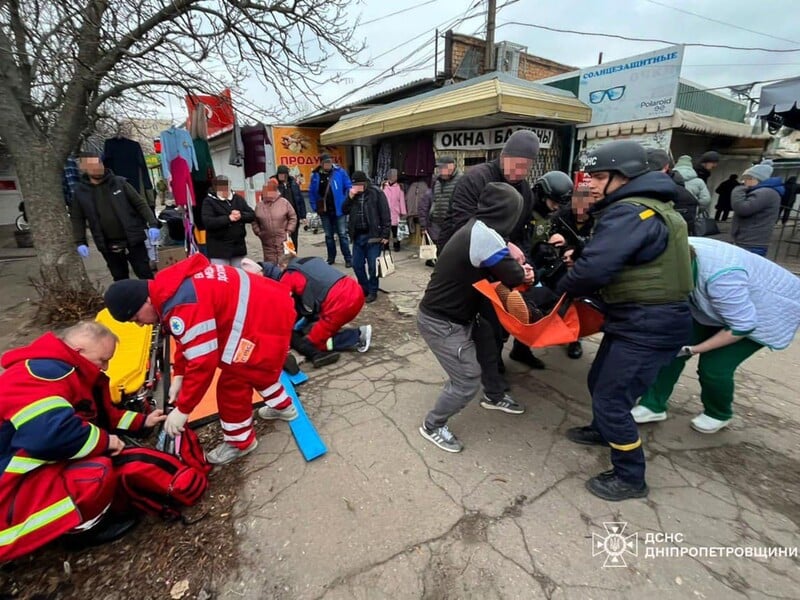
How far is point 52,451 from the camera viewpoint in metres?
1.63

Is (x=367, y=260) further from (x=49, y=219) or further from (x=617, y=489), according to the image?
(x=617, y=489)

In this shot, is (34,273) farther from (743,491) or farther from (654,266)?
(743,491)

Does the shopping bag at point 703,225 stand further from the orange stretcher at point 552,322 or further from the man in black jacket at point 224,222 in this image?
the man in black jacket at point 224,222

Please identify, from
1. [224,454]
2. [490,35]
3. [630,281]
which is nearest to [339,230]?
[224,454]

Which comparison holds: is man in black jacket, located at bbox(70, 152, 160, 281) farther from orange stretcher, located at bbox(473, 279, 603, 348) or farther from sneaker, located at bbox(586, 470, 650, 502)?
sneaker, located at bbox(586, 470, 650, 502)

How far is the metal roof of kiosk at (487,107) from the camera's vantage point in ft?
21.0

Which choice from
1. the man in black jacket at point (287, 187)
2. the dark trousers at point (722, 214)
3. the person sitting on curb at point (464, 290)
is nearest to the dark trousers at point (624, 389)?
the person sitting on curb at point (464, 290)

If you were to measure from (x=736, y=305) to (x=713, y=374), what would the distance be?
1.80 feet

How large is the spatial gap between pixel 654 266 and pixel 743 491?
4.76 feet

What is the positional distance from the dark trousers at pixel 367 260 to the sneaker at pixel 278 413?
2763 millimetres

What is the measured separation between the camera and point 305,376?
3.47 metres

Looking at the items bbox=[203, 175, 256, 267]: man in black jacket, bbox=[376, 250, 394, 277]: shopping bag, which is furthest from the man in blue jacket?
bbox=[203, 175, 256, 267]: man in black jacket

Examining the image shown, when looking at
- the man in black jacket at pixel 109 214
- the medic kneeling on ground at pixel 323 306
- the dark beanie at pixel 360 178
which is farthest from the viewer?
the dark beanie at pixel 360 178

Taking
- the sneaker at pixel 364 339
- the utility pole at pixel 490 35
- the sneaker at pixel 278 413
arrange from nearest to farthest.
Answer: the sneaker at pixel 278 413
the sneaker at pixel 364 339
the utility pole at pixel 490 35
